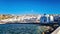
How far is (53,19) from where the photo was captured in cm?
6166

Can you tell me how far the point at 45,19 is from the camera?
194 feet

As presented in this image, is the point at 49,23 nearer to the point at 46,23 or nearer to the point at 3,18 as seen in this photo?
the point at 46,23

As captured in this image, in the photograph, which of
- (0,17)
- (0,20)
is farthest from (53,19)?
(0,17)

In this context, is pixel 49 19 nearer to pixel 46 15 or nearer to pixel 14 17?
pixel 46 15

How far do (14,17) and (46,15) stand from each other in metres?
42.3

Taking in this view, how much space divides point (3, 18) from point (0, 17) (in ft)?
9.17

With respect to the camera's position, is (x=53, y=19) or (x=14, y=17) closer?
(x=53, y=19)

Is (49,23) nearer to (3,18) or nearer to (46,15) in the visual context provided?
(46,15)

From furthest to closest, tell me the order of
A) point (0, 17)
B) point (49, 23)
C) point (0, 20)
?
point (0, 17) < point (0, 20) < point (49, 23)

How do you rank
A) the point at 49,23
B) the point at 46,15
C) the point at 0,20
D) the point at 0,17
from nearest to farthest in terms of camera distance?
1. the point at 49,23
2. the point at 46,15
3. the point at 0,20
4. the point at 0,17

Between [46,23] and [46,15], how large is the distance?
14.5ft

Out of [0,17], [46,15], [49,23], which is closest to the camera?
[49,23]

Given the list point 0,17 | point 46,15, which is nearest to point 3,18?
point 0,17

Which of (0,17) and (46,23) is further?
(0,17)
